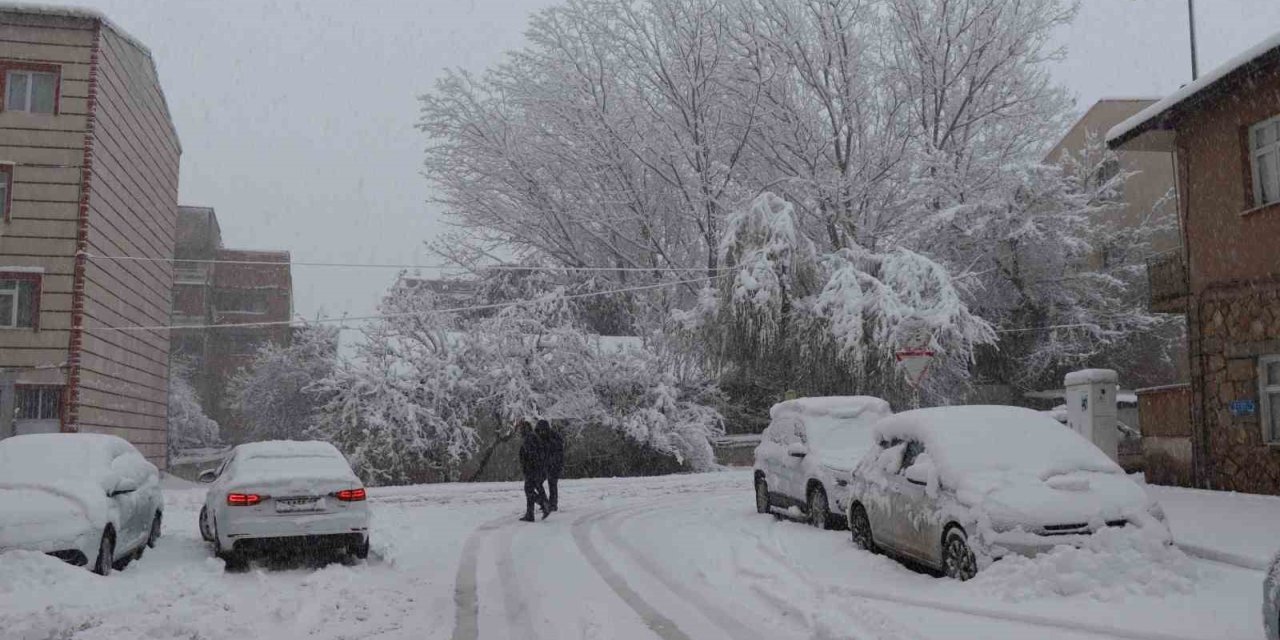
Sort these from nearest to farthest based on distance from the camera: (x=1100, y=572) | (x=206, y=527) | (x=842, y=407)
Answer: (x=1100, y=572)
(x=206, y=527)
(x=842, y=407)

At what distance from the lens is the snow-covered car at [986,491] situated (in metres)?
8.58

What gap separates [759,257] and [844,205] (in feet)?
18.1

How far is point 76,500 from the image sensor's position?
31.9 feet

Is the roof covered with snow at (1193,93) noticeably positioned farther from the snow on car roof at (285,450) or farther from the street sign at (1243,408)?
the snow on car roof at (285,450)

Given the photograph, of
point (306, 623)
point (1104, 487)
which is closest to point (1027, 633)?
point (1104, 487)

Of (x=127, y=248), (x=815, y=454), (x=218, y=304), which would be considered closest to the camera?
(x=815, y=454)

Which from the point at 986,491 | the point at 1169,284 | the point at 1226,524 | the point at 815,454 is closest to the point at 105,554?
the point at 986,491

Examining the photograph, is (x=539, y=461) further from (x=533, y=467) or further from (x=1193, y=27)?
(x=1193, y=27)

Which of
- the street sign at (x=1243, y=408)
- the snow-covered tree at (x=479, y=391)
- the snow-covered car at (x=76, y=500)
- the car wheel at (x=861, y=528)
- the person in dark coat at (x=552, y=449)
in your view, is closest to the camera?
the snow-covered car at (x=76, y=500)

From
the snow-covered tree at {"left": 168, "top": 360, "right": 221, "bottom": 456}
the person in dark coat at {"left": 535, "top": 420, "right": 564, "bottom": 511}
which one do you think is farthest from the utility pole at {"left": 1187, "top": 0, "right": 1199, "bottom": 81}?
the snow-covered tree at {"left": 168, "top": 360, "right": 221, "bottom": 456}

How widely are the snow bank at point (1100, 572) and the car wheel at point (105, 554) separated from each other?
7839 millimetres

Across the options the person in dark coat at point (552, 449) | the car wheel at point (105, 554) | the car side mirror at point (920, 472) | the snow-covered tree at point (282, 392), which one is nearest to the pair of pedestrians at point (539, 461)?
the person in dark coat at point (552, 449)

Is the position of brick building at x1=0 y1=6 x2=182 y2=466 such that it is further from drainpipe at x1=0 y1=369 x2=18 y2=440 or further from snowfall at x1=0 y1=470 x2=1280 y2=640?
snowfall at x1=0 y1=470 x2=1280 y2=640

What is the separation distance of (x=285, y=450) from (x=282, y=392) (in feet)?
95.8
